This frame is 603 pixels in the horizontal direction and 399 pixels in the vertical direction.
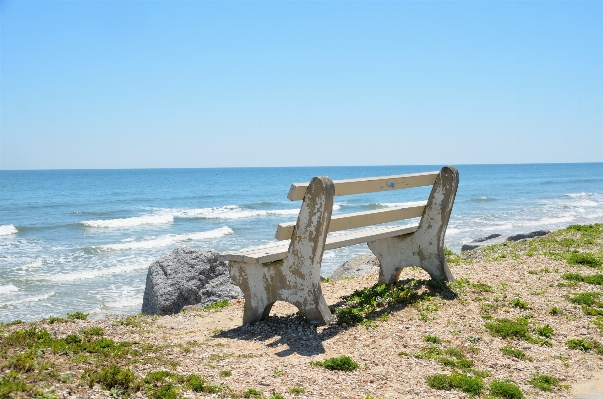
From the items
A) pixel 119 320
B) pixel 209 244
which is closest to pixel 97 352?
pixel 119 320

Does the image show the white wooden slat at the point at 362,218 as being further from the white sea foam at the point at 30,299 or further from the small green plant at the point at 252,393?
the white sea foam at the point at 30,299

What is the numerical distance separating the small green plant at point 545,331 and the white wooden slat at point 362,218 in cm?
205

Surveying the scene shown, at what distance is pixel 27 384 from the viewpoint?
3949 mm

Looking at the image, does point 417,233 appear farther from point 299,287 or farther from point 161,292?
point 161,292

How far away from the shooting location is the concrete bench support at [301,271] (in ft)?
18.8

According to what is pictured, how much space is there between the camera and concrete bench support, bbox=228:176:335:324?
5.72 m

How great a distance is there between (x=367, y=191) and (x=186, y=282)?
15.8ft

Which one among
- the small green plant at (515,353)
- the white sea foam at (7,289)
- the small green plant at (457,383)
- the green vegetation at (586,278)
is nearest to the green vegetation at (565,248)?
the green vegetation at (586,278)

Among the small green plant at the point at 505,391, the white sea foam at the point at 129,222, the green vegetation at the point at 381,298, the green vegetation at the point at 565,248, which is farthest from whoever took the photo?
the white sea foam at the point at 129,222

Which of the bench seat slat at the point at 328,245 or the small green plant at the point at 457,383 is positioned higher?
the bench seat slat at the point at 328,245

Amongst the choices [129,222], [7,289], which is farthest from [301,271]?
[129,222]

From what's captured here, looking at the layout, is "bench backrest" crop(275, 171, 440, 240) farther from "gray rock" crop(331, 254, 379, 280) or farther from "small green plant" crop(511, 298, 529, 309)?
"gray rock" crop(331, 254, 379, 280)

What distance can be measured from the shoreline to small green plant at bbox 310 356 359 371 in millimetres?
68

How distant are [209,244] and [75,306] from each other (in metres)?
10.6
